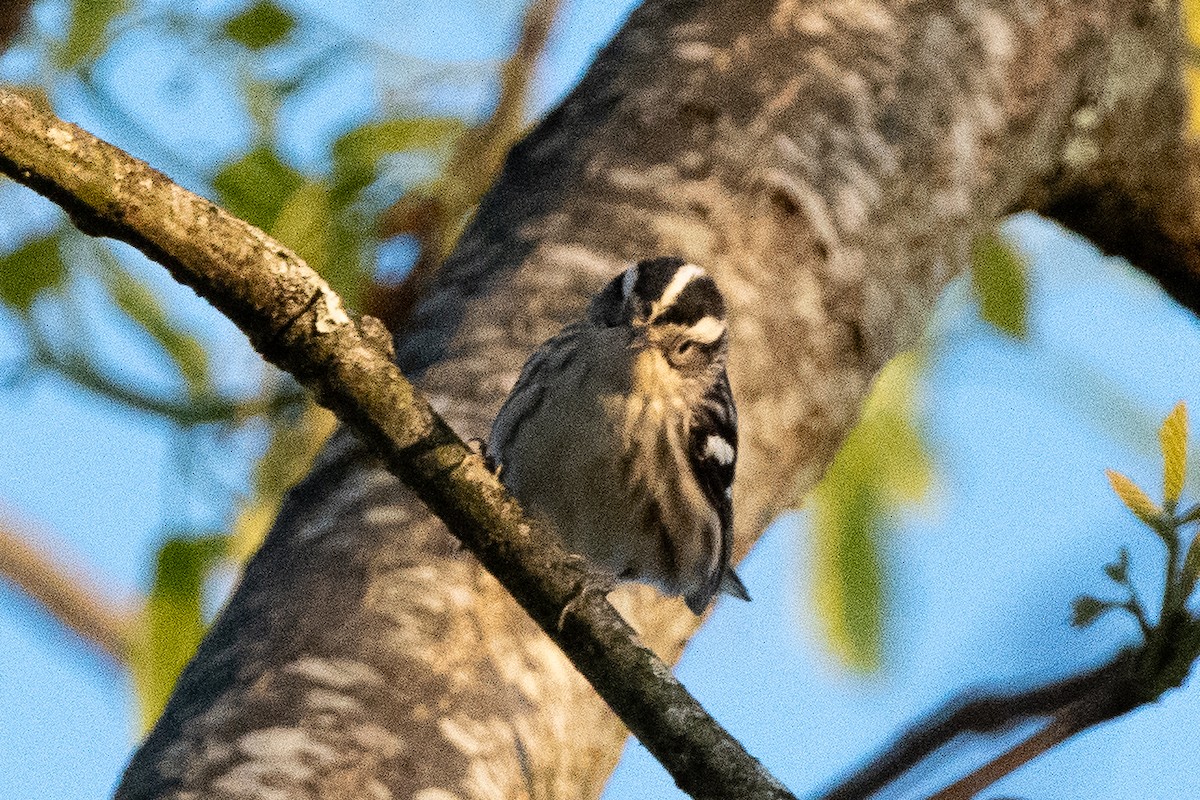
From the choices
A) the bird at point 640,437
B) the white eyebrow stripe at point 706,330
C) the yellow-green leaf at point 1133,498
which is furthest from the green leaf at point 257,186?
the yellow-green leaf at point 1133,498

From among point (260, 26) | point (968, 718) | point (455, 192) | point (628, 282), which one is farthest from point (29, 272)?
point (968, 718)

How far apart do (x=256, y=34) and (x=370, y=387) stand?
251 centimetres

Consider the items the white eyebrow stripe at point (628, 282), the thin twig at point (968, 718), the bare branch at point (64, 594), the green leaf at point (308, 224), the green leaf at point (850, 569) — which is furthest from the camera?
the bare branch at point (64, 594)

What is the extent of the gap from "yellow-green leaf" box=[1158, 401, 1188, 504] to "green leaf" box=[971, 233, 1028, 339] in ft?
10.8

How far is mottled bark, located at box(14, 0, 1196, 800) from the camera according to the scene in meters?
2.95

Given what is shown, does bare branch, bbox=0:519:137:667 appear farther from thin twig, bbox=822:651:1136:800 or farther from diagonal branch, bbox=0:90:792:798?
thin twig, bbox=822:651:1136:800

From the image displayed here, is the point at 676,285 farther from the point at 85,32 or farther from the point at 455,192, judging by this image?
the point at 85,32

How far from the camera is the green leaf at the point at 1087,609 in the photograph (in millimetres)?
1379

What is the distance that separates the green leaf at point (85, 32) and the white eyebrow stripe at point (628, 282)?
1523 mm

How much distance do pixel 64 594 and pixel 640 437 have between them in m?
3.65

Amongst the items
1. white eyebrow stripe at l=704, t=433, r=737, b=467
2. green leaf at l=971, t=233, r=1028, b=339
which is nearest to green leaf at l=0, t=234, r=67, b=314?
white eyebrow stripe at l=704, t=433, r=737, b=467

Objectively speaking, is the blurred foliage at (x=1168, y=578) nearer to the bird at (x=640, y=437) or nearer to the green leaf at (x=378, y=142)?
the bird at (x=640, y=437)

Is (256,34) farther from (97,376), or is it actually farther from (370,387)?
(370,387)

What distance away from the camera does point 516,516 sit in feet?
7.11
